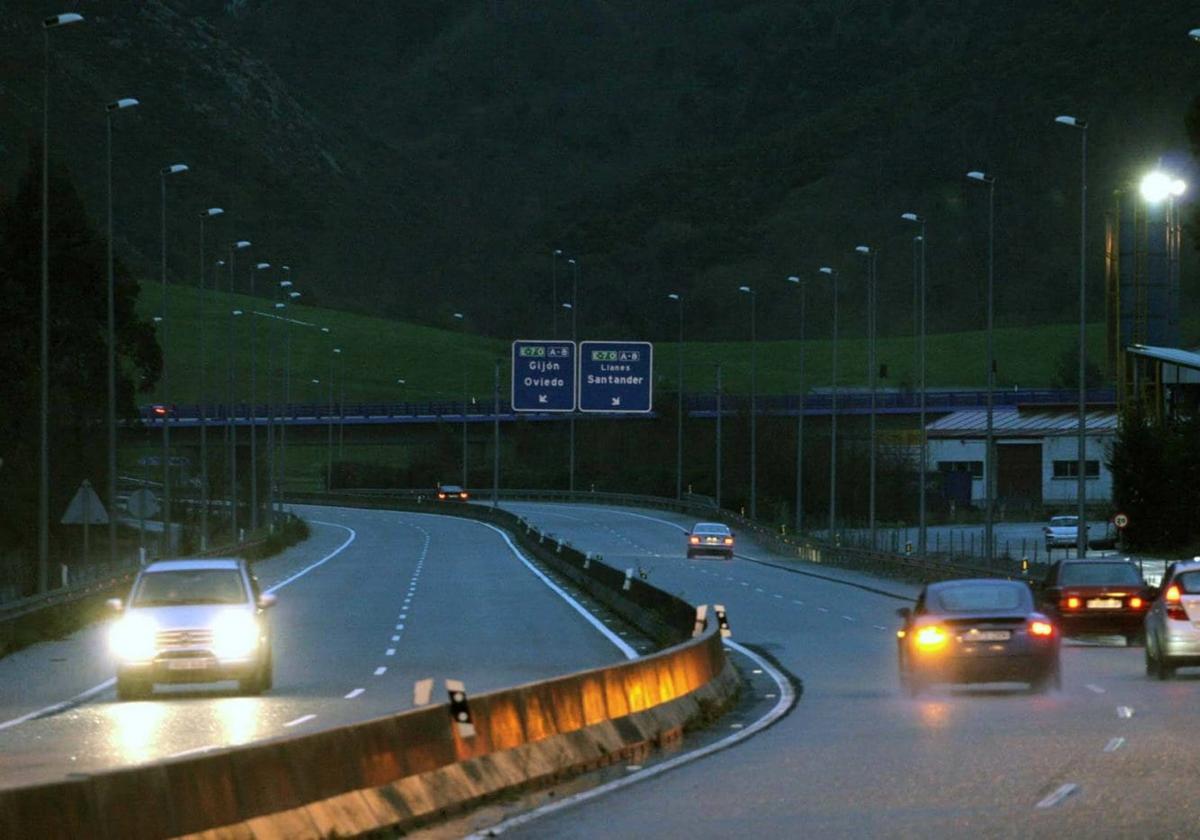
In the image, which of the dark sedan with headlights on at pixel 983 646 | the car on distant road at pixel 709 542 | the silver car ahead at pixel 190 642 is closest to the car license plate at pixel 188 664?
the silver car ahead at pixel 190 642

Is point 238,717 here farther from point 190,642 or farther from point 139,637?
point 139,637

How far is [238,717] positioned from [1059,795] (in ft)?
37.9

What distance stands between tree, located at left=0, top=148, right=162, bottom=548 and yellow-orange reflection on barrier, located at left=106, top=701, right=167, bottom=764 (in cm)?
6183

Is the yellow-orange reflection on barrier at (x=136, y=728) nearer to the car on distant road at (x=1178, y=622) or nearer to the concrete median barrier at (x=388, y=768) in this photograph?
the concrete median barrier at (x=388, y=768)

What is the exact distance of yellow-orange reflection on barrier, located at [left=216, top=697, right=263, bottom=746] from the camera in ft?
74.5

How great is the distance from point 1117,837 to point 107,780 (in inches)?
243

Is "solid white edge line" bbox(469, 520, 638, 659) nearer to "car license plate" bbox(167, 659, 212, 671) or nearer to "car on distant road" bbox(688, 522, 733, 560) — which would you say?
"car on distant road" bbox(688, 522, 733, 560)

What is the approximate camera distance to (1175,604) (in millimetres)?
29828

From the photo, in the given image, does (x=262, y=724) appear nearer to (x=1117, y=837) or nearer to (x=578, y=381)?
(x=1117, y=837)

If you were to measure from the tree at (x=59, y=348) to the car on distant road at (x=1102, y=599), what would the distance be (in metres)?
54.6

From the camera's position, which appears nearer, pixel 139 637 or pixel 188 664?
pixel 188 664

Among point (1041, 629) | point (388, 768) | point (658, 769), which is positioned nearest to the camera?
point (388, 768)

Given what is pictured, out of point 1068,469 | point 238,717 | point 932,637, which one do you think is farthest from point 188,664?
point 1068,469

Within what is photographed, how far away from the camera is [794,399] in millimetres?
167375
